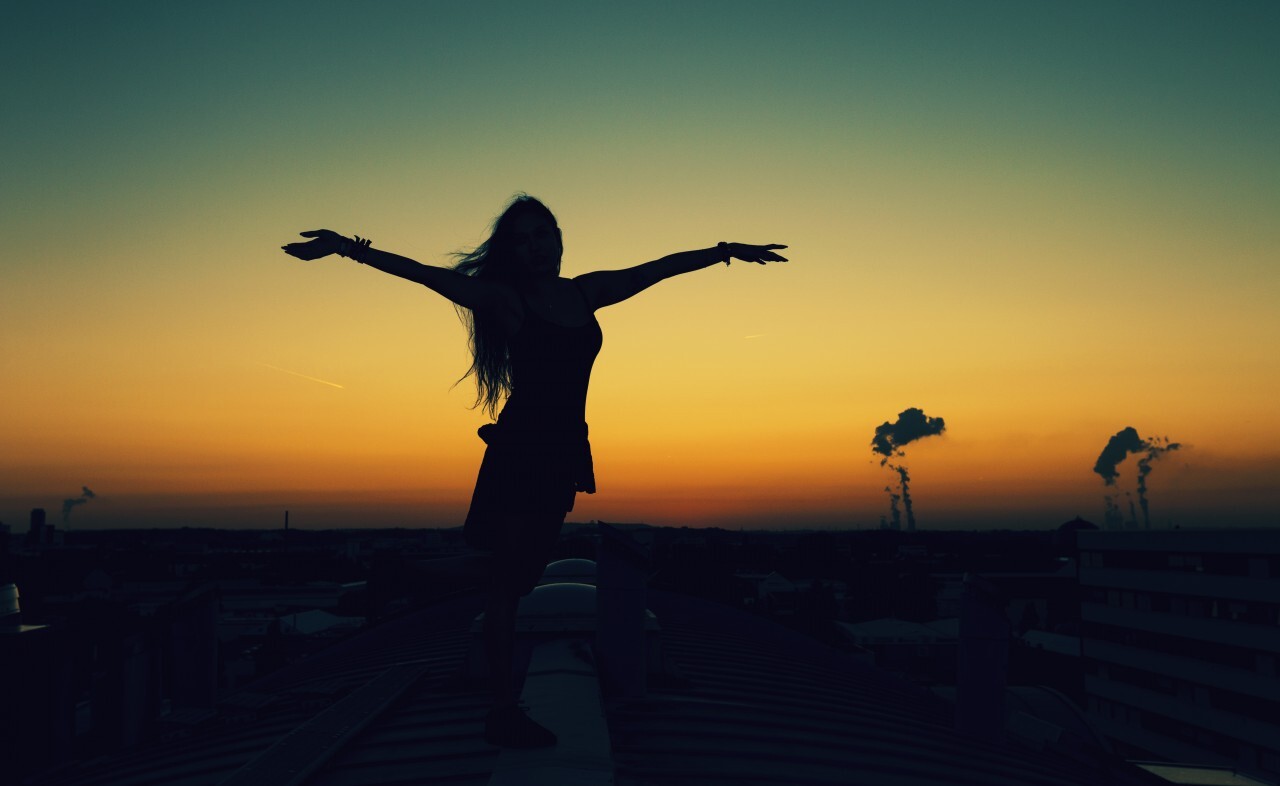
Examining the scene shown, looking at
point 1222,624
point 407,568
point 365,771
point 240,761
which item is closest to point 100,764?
point 240,761

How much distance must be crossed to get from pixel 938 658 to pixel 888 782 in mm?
59954

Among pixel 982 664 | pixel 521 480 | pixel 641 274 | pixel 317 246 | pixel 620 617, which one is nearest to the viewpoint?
pixel 317 246

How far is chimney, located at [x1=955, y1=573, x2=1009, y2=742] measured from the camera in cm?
1074

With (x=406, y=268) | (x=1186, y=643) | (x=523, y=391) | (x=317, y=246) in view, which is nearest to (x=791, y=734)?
(x=523, y=391)

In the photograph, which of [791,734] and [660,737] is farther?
[791,734]

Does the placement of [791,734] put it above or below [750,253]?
below

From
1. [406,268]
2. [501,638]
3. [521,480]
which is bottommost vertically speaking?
[501,638]

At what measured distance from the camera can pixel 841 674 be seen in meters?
14.0

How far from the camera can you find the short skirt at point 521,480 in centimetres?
466

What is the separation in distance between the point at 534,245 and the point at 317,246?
1.17m

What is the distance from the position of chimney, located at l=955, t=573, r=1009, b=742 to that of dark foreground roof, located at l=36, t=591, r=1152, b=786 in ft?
1.15

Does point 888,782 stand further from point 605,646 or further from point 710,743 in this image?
point 605,646

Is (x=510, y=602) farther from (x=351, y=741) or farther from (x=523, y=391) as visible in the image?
(x=351, y=741)

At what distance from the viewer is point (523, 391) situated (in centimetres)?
476
